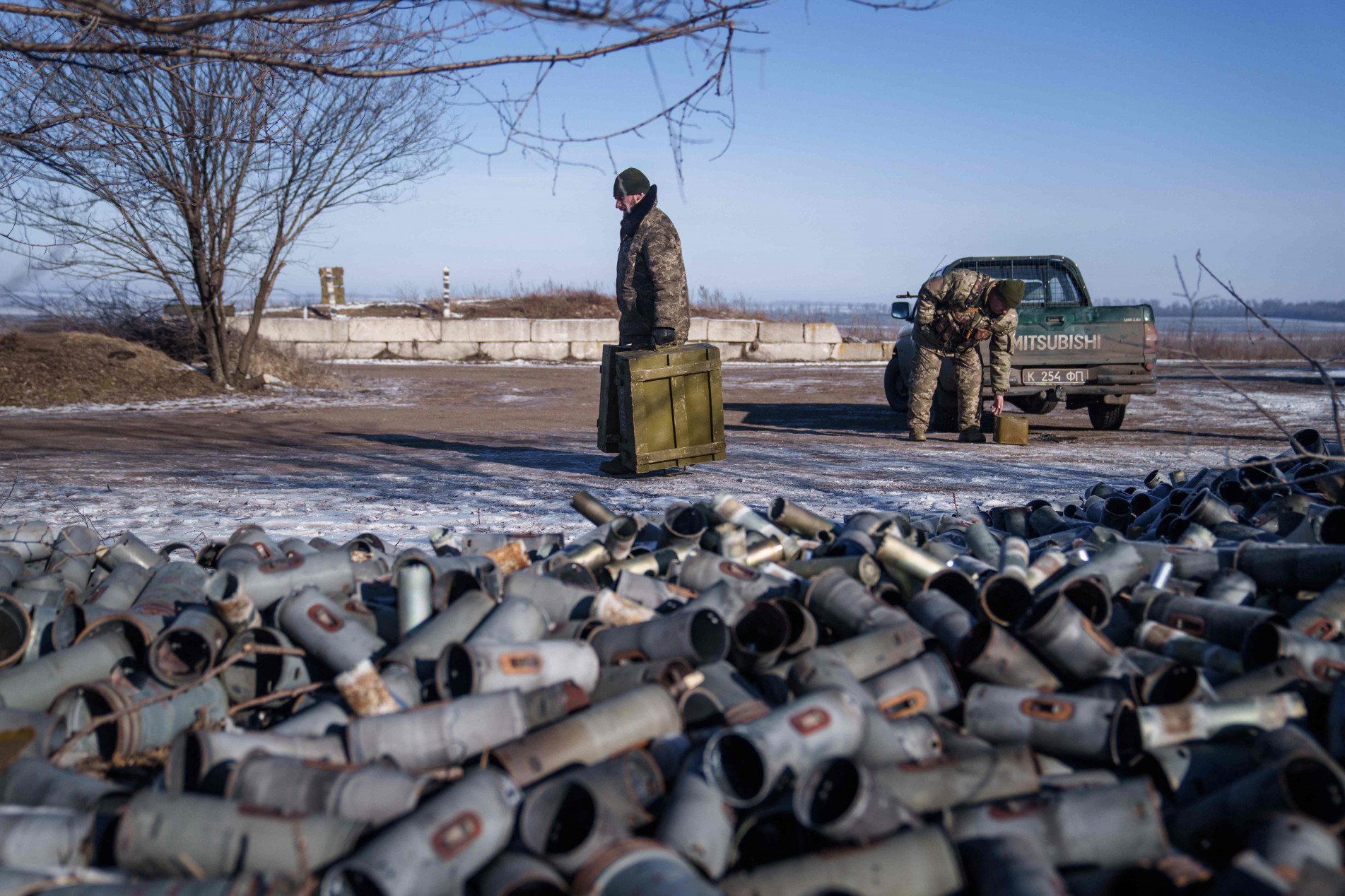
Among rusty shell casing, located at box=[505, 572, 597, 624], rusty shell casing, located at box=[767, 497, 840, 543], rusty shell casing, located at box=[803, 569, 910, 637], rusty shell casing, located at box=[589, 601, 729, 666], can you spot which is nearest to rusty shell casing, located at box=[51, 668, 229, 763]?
rusty shell casing, located at box=[505, 572, 597, 624]

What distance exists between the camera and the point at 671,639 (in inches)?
108

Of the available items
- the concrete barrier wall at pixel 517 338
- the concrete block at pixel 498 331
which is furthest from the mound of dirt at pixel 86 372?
the concrete block at pixel 498 331

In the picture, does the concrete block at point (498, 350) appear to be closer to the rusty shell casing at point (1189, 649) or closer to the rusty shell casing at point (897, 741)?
the rusty shell casing at point (1189, 649)

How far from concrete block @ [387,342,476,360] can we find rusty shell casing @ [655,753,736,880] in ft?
73.1

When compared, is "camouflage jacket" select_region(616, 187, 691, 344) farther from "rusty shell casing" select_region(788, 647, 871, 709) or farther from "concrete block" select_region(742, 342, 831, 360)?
"concrete block" select_region(742, 342, 831, 360)

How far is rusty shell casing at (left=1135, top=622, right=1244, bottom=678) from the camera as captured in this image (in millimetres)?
2791

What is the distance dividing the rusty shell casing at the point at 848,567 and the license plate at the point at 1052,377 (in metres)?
6.93

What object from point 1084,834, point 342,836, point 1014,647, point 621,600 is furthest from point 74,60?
point 1084,834

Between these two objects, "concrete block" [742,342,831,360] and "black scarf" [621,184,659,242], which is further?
"concrete block" [742,342,831,360]

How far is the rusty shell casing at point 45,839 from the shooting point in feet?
6.39

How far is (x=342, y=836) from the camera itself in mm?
1937

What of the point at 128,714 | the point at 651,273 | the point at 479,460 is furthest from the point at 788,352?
the point at 128,714

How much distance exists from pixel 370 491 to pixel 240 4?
3.82 m

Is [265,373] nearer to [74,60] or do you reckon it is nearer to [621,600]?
[74,60]
